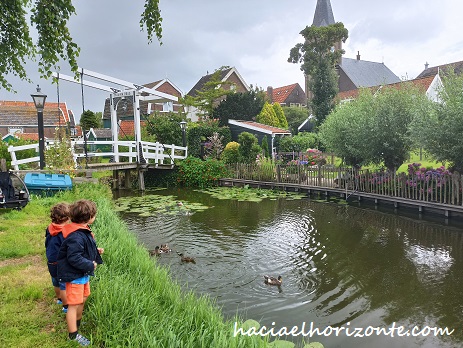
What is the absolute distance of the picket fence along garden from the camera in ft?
36.3

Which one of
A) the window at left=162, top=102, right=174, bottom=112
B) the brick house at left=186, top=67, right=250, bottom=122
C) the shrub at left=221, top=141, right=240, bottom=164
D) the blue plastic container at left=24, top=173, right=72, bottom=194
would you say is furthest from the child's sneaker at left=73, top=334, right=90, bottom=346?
the brick house at left=186, top=67, right=250, bottom=122

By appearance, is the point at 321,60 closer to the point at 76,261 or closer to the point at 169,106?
the point at 169,106

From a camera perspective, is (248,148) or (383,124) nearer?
(383,124)

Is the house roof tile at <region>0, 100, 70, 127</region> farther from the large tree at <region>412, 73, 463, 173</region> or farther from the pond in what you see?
the large tree at <region>412, 73, 463, 173</region>

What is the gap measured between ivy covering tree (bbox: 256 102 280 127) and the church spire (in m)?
23.9

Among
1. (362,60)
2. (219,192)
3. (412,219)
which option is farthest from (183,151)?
(362,60)

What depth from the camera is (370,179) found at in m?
14.0

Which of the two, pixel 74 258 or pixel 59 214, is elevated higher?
pixel 59 214

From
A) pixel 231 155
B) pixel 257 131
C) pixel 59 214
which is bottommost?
pixel 59 214

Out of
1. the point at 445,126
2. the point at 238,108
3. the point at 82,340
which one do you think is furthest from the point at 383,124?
the point at 238,108

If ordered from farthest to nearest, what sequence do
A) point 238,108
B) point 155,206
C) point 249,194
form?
point 238,108 → point 249,194 → point 155,206

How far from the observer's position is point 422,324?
4.89 metres

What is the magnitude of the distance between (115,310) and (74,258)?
802 mm

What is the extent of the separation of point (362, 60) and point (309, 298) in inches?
1982
